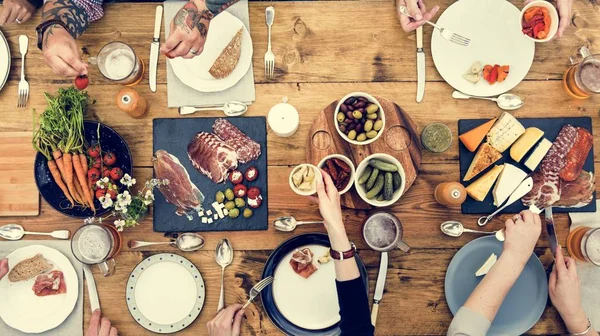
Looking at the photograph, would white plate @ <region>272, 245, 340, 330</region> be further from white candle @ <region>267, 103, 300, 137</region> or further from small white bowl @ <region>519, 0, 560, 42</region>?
small white bowl @ <region>519, 0, 560, 42</region>

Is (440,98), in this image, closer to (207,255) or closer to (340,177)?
(340,177)

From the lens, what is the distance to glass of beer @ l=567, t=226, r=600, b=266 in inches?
74.7

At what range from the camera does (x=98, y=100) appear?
203cm

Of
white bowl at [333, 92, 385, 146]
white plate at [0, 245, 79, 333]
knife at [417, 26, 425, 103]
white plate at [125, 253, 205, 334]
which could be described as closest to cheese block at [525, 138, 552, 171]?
knife at [417, 26, 425, 103]

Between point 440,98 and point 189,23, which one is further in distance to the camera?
point 440,98

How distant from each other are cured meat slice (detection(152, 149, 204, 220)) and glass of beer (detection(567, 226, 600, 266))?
1567mm

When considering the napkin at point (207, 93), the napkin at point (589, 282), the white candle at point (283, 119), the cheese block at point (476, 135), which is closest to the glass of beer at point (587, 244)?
the napkin at point (589, 282)

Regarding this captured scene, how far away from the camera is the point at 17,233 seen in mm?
2004

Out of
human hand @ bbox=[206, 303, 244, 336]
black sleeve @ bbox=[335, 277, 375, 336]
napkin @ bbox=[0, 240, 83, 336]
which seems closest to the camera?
black sleeve @ bbox=[335, 277, 375, 336]

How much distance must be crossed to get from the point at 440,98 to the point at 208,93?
0.99 m

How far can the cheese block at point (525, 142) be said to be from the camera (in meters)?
1.96

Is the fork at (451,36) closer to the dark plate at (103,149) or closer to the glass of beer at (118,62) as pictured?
the glass of beer at (118,62)

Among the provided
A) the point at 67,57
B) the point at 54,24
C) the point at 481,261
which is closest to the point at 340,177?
the point at 481,261

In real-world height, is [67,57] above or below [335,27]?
below
